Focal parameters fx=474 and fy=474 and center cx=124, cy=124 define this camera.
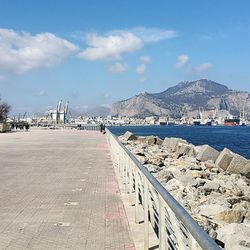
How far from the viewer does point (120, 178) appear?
1304 cm

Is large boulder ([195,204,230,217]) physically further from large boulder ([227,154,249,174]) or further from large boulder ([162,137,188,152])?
large boulder ([162,137,188,152])

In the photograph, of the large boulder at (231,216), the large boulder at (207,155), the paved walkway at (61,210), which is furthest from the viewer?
the large boulder at (207,155)

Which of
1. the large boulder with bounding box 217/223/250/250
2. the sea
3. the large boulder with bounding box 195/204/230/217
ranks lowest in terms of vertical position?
the sea

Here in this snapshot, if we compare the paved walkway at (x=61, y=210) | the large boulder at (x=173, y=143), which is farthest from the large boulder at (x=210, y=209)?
A: the large boulder at (x=173, y=143)

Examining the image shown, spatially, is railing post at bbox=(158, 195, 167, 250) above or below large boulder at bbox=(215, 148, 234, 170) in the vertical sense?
above

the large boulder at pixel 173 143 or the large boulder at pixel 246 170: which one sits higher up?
the large boulder at pixel 173 143

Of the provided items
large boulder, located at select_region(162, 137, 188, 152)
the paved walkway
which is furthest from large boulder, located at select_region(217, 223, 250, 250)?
large boulder, located at select_region(162, 137, 188, 152)

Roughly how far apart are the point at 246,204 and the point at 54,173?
238 inches

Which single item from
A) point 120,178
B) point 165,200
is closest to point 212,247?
point 165,200

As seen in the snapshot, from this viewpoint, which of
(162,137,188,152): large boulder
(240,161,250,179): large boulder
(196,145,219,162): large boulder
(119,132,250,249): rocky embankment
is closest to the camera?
(119,132,250,249): rocky embankment

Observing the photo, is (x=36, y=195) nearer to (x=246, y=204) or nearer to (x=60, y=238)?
(x=60, y=238)

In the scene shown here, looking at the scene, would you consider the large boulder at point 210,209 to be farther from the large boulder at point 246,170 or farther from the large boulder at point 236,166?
the large boulder at point 236,166

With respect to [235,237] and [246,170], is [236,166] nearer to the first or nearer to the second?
[246,170]

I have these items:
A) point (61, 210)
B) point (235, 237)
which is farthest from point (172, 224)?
point (61, 210)
